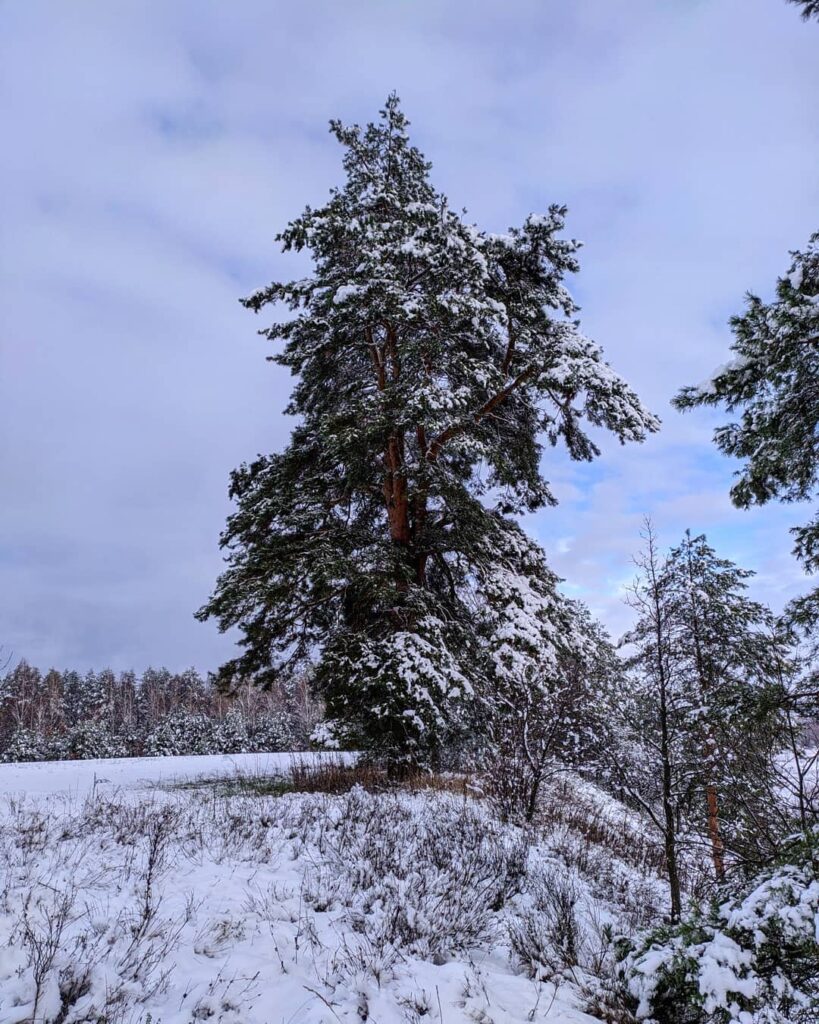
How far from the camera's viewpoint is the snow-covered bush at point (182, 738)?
39.2m

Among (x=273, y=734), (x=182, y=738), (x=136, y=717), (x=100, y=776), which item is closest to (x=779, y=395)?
(x=100, y=776)

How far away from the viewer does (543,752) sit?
27.7ft

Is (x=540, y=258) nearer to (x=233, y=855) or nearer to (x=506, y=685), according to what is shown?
(x=506, y=685)

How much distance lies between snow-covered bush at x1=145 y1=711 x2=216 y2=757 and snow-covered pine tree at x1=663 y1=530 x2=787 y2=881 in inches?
1449

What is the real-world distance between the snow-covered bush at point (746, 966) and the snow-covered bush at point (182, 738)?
41918 mm

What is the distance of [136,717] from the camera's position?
6216 cm

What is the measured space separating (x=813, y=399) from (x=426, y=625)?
657cm

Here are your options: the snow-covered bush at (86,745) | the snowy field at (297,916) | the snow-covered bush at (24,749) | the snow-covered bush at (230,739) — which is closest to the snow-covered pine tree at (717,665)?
the snowy field at (297,916)

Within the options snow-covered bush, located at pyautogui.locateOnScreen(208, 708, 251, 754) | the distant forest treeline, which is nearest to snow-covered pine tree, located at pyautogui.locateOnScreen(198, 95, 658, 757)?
the distant forest treeline

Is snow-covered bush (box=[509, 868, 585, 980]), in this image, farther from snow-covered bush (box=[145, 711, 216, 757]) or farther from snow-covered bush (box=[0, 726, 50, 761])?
snow-covered bush (box=[0, 726, 50, 761])

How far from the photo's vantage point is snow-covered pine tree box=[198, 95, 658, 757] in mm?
9602

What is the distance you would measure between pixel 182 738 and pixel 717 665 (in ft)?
134

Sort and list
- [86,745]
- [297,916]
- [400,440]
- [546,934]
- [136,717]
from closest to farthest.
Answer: [297,916]
[546,934]
[400,440]
[86,745]
[136,717]

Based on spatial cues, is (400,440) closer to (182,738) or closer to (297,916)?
(297,916)
